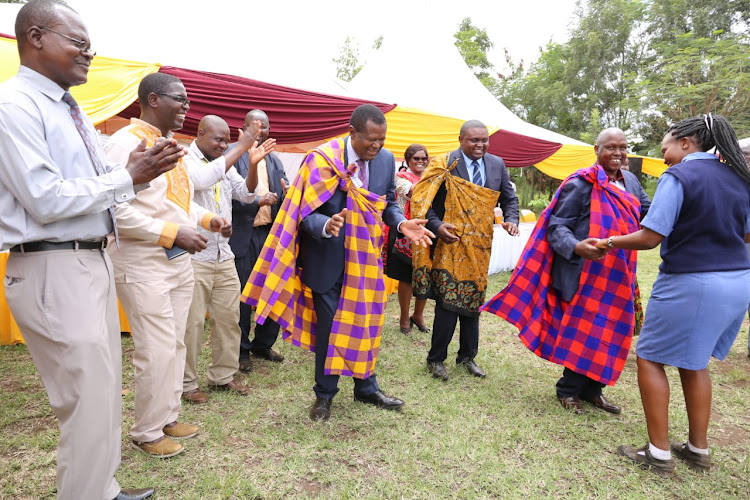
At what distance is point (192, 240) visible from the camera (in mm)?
2123

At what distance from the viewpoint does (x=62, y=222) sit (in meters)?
1.57

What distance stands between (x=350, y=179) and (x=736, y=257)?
1.99 metres

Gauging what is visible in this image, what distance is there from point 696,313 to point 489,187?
164 cm

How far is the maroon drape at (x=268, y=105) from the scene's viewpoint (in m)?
4.55

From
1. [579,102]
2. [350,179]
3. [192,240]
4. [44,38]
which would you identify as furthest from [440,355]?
[579,102]

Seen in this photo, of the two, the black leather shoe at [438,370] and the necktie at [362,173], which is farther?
the black leather shoe at [438,370]

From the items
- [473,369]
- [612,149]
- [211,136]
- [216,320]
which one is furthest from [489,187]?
[216,320]

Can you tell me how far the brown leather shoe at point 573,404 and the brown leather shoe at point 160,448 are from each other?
7.70 ft

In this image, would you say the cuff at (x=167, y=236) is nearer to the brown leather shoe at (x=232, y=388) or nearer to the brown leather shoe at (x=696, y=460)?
the brown leather shoe at (x=232, y=388)

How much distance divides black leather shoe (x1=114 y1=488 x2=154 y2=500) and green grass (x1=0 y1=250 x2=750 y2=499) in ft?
Answer: 0.27

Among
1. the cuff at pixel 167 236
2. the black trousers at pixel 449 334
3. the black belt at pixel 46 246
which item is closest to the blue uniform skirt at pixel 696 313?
the black trousers at pixel 449 334

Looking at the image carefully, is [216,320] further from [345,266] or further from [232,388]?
[345,266]

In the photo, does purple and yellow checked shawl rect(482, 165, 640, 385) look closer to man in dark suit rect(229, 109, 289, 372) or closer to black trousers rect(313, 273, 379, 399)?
black trousers rect(313, 273, 379, 399)

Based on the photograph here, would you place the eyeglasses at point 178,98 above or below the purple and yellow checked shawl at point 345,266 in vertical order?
above
